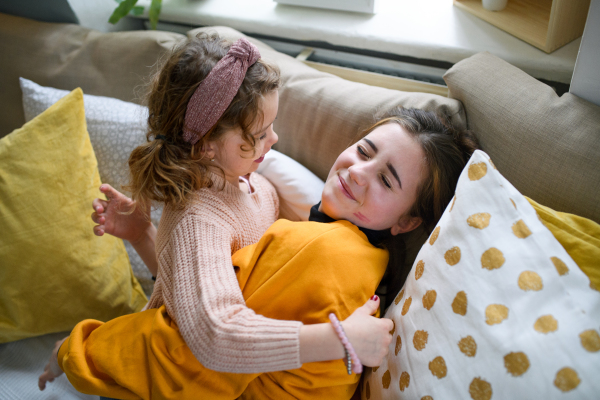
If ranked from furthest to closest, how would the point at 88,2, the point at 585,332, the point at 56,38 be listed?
the point at 88,2
the point at 56,38
the point at 585,332

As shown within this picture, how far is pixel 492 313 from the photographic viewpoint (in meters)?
0.66

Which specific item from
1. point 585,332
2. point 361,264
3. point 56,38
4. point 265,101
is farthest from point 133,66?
point 585,332

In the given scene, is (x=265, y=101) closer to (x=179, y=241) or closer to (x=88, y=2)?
(x=179, y=241)

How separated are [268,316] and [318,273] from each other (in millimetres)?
150

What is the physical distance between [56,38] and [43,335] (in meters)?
1.19

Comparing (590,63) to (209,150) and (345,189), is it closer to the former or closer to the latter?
(345,189)

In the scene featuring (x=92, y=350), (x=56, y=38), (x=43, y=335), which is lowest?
(x=43, y=335)

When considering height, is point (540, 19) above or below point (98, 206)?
above

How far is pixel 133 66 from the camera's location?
61.2 inches

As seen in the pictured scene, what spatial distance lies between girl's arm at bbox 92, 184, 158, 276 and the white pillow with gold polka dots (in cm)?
79

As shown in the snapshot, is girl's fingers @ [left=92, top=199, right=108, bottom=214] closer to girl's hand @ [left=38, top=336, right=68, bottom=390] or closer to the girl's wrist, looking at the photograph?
girl's hand @ [left=38, top=336, right=68, bottom=390]

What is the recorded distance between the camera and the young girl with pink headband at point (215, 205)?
29.9 inches

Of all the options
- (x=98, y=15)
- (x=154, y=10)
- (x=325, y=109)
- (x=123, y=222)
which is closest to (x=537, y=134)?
(x=325, y=109)

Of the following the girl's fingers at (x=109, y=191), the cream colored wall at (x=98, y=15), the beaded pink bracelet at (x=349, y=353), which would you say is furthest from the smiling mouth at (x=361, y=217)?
the cream colored wall at (x=98, y=15)
